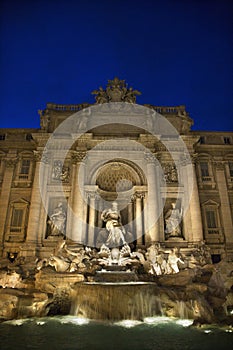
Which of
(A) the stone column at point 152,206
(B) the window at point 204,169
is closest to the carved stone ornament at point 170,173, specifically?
(A) the stone column at point 152,206

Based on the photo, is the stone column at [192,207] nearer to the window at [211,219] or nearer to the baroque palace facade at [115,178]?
the baroque palace facade at [115,178]

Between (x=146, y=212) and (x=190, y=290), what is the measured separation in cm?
862

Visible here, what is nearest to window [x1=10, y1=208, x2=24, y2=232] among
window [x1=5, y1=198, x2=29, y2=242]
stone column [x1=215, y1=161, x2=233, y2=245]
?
window [x1=5, y1=198, x2=29, y2=242]

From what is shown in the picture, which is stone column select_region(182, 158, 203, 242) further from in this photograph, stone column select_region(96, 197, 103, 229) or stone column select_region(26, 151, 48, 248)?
stone column select_region(26, 151, 48, 248)

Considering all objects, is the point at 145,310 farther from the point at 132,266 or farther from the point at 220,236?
the point at 220,236

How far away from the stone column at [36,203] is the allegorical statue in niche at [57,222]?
908 millimetres

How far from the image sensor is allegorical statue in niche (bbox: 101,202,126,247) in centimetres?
1737

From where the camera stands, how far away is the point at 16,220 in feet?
64.4

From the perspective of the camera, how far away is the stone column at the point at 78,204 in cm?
1784

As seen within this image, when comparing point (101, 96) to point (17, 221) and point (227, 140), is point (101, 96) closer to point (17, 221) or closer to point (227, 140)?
point (227, 140)

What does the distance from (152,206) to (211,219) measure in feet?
17.9

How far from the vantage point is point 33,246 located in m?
17.5

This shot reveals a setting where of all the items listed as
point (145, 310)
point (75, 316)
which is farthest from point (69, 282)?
point (145, 310)

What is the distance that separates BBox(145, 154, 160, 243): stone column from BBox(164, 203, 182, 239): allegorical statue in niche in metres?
1.15
